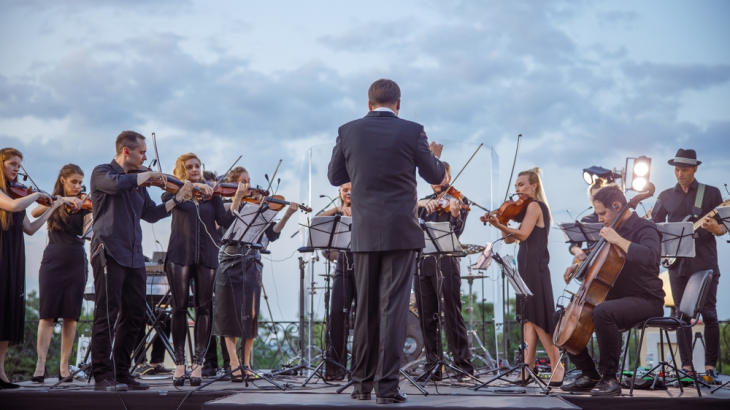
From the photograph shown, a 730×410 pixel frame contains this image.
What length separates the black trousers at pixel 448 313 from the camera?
201 inches

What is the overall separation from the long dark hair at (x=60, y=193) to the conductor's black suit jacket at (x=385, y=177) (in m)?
3.04

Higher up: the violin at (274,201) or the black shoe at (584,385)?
the violin at (274,201)

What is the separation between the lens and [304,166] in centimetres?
720

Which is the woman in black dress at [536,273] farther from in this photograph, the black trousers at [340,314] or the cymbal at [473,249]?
the black trousers at [340,314]

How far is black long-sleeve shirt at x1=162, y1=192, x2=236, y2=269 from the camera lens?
478cm

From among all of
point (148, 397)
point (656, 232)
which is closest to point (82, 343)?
point (148, 397)

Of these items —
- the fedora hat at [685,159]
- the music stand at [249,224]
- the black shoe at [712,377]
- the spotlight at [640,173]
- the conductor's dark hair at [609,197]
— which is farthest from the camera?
the spotlight at [640,173]

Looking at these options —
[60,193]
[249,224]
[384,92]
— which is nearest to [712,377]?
[384,92]

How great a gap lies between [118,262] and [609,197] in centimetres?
332

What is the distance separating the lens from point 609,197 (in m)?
4.24

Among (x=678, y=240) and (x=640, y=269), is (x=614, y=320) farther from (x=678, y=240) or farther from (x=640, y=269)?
(x=678, y=240)

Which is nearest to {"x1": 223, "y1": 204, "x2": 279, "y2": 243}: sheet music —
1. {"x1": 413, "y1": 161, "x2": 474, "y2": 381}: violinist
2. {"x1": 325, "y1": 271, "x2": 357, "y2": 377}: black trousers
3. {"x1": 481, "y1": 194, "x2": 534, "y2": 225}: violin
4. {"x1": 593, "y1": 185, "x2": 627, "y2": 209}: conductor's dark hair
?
{"x1": 325, "y1": 271, "x2": 357, "y2": 377}: black trousers

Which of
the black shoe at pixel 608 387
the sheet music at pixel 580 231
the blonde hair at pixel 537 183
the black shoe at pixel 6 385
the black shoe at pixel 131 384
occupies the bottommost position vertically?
the black shoe at pixel 6 385

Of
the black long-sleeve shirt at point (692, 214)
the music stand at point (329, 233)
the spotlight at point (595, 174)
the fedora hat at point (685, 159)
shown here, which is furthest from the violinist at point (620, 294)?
the spotlight at point (595, 174)
